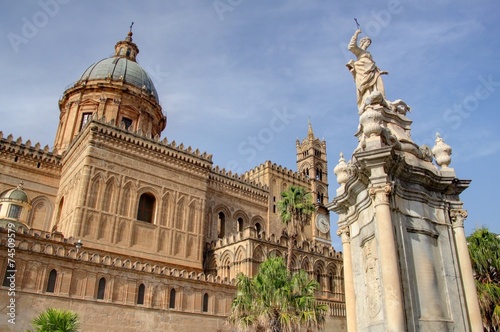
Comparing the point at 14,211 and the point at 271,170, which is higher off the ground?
the point at 271,170

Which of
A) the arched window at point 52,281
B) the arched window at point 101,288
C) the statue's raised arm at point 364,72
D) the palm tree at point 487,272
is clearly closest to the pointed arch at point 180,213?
the arched window at point 101,288

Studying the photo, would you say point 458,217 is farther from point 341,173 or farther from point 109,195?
point 109,195

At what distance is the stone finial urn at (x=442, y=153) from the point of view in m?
8.55

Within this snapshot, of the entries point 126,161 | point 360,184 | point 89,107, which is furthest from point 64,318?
point 89,107

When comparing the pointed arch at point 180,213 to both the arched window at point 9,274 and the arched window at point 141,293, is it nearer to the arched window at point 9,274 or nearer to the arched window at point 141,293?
the arched window at point 141,293

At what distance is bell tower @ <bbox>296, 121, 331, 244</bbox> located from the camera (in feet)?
140

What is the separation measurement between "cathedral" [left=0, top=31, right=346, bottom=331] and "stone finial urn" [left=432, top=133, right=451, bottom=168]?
1770 cm

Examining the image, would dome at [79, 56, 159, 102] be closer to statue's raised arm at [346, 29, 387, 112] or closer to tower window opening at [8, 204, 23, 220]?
tower window opening at [8, 204, 23, 220]

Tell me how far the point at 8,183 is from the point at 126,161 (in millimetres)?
8186

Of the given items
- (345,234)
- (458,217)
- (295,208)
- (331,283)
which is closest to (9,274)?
(345,234)

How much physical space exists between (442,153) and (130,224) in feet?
75.3

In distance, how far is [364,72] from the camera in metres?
9.07

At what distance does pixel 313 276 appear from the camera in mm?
31766

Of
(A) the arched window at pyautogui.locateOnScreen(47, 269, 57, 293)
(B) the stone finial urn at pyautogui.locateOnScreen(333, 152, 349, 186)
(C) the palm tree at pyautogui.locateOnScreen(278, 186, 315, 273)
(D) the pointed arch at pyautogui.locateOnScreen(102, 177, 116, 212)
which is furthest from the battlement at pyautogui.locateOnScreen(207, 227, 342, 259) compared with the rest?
(B) the stone finial urn at pyautogui.locateOnScreen(333, 152, 349, 186)
